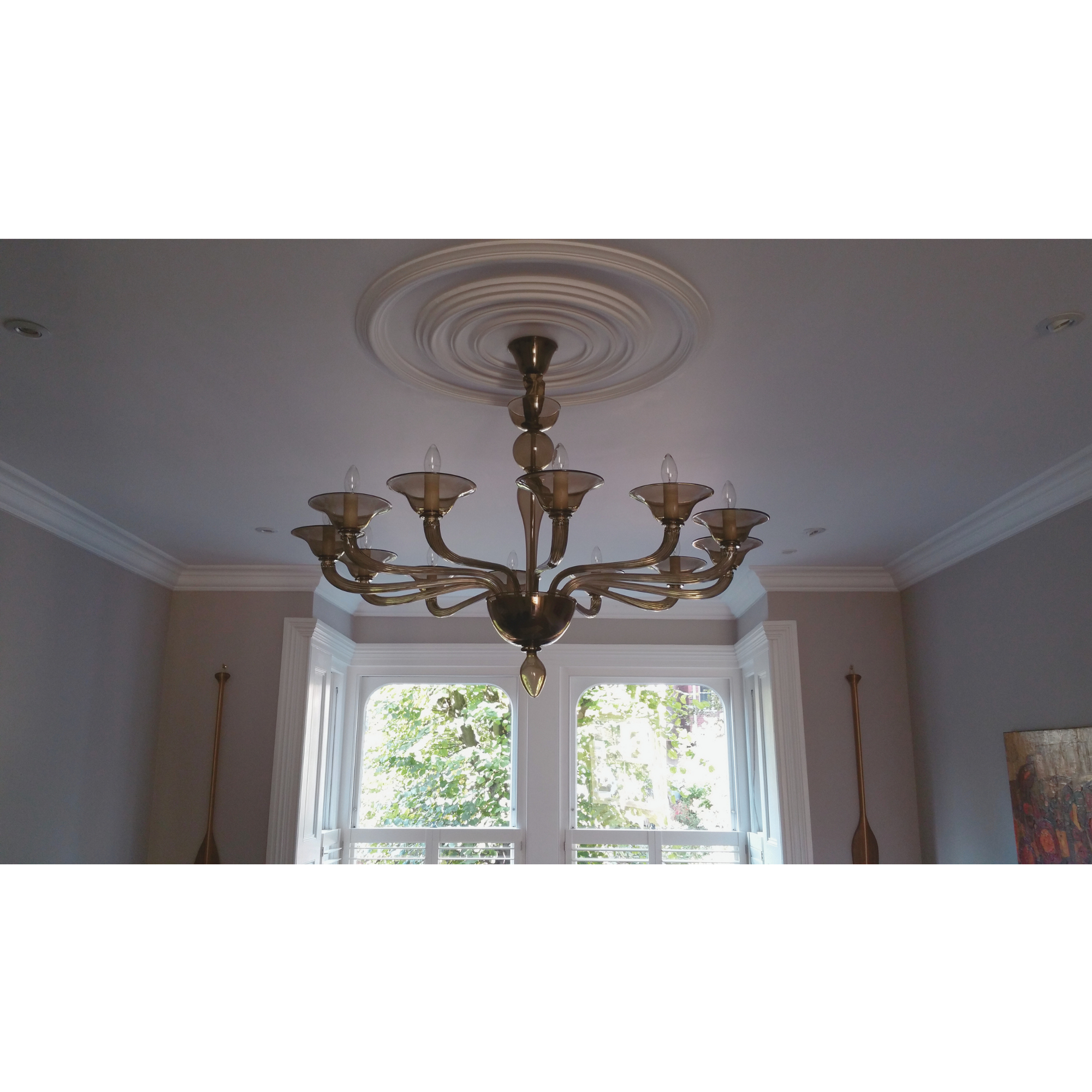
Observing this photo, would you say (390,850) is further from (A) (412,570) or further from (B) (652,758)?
(A) (412,570)

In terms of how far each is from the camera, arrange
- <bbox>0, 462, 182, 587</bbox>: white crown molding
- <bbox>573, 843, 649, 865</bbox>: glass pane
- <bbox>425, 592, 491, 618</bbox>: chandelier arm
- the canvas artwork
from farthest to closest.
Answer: <bbox>573, 843, 649, 865</bbox>: glass pane, <bbox>0, 462, 182, 587</bbox>: white crown molding, the canvas artwork, <bbox>425, 592, 491, 618</bbox>: chandelier arm

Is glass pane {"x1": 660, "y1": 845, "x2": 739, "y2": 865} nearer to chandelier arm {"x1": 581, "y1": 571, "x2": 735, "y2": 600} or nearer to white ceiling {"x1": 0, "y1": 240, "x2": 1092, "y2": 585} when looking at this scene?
white ceiling {"x1": 0, "y1": 240, "x2": 1092, "y2": 585}

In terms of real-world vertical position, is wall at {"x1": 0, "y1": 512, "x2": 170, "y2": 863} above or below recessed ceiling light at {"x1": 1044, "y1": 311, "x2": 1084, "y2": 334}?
below

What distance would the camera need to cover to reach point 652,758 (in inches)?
204

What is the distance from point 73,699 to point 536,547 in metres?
2.37

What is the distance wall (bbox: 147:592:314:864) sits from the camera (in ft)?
13.7

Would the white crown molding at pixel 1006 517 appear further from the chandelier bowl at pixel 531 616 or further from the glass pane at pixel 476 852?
the glass pane at pixel 476 852

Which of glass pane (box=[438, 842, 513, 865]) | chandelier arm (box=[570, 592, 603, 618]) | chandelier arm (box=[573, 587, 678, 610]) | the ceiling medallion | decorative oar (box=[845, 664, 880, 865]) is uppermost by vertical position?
the ceiling medallion

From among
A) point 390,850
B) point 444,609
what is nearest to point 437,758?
point 390,850

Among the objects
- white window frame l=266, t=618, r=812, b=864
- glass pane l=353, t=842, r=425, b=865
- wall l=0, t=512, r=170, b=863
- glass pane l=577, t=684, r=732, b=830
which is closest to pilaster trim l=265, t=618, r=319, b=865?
white window frame l=266, t=618, r=812, b=864

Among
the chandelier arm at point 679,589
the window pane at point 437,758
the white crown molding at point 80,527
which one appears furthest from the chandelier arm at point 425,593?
the window pane at point 437,758

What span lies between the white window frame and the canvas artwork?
4.16 feet

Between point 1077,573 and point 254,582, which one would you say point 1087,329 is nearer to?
point 1077,573
